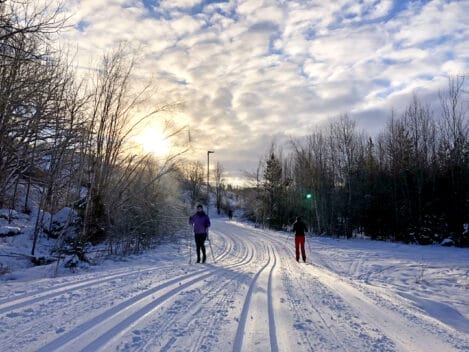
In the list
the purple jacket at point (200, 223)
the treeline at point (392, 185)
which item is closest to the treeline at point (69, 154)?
the purple jacket at point (200, 223)

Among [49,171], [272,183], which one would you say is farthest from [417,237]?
[49,171]

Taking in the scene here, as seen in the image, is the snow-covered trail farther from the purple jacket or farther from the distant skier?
the distant skier

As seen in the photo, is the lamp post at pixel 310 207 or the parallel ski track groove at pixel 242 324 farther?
the lamp post at pixel 310 207

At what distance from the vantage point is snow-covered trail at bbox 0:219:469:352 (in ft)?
13.1

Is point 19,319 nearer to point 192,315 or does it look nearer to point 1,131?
point 192,315

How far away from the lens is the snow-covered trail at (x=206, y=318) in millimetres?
3982

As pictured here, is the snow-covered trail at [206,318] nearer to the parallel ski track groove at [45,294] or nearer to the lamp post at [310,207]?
the parallel ski track groove at [45,294]

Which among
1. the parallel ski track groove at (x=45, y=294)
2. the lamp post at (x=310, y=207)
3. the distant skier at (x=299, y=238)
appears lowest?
the parallel ski track groove at (x=45, y=294)

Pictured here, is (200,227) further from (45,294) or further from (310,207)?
(310,207)

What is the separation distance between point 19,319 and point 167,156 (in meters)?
11.9

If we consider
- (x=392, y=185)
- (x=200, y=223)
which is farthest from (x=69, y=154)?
(x=392, y=185)

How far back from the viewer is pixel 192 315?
5.05 metres

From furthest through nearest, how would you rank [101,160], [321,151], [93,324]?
1. [321,151]
2. [101,160]
3. [93,324]

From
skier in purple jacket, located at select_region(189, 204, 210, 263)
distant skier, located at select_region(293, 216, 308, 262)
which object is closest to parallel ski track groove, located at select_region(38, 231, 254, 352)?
skier in purple jacket, located at select_region(189, 204, 210, 263)
